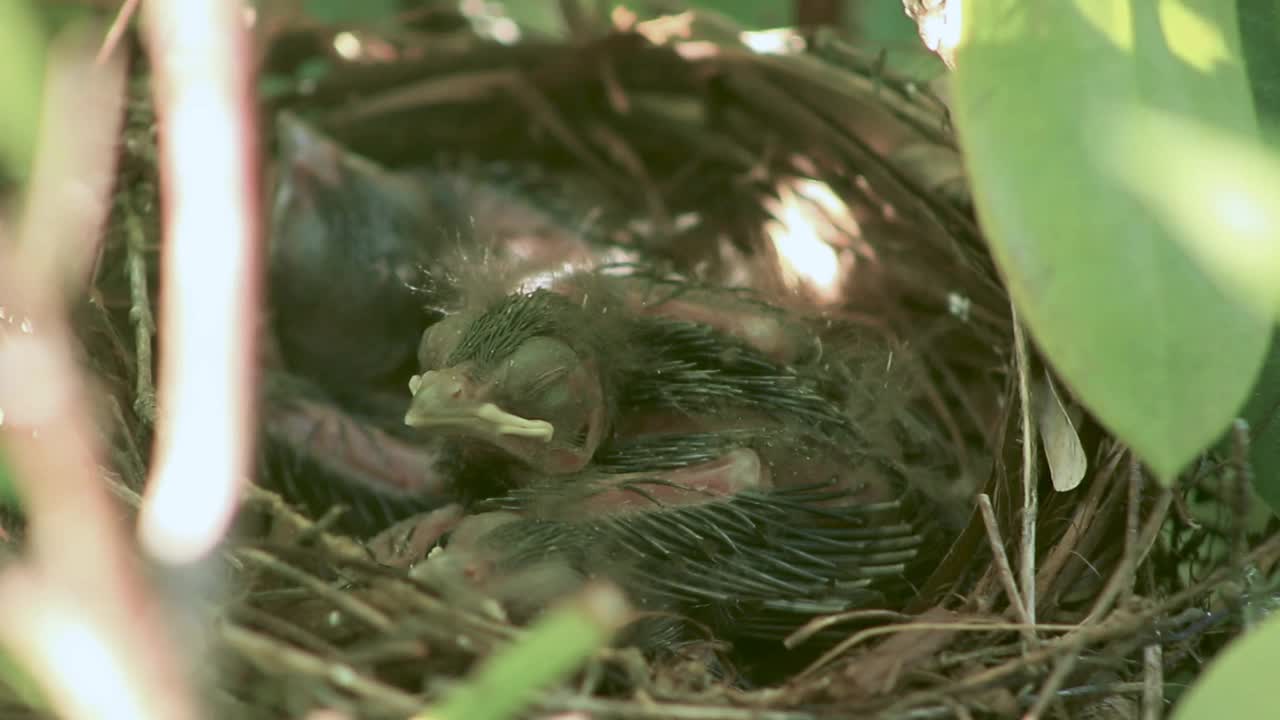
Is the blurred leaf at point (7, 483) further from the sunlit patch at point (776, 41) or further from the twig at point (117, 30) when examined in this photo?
the sunlit patch at point (776, 41)

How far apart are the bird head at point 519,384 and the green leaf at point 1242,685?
1.45 feet

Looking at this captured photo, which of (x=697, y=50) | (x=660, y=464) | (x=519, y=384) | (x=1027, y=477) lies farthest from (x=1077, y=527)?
(x=697, y=50)

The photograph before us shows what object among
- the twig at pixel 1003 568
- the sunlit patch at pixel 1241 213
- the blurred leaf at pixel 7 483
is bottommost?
the twig at pixel 1003 568

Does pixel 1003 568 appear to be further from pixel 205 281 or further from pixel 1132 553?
pixel 205 281

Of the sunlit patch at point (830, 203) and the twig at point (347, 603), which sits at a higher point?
the sunlit patch at point (830, 203)

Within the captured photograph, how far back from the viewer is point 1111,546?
0.80 meters

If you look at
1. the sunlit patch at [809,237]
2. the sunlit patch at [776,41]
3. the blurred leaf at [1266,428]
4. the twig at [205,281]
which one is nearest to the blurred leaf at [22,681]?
the twig at [205,281]

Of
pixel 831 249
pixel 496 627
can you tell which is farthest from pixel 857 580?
pixel 831 249

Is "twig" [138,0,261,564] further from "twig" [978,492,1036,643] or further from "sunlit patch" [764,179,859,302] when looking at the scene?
"sunlit patch" [764,179,859,302]

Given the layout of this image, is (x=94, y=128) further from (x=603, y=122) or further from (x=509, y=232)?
(x=603, y=122)

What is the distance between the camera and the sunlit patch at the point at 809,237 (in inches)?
46.6

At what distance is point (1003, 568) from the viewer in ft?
2.43

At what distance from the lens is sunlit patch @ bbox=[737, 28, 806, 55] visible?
4.02ft

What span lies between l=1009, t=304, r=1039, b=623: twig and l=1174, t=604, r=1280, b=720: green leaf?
0.18 metres
